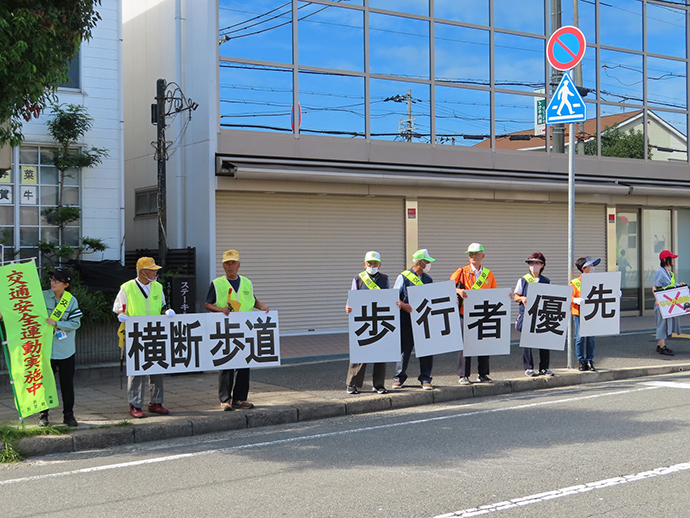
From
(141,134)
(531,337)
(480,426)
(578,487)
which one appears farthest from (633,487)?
(141,134)

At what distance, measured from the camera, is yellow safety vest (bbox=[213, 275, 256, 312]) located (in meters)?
9.53

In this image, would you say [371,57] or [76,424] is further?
[371,57]

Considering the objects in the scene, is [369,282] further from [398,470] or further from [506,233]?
[506,233]

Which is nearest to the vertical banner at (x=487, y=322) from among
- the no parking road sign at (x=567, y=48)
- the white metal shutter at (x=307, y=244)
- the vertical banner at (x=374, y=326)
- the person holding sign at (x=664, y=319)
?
the vertical banner at (x=374, y=326)

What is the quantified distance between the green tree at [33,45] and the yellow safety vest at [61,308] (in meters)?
1.84

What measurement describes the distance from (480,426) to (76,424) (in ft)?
14.2

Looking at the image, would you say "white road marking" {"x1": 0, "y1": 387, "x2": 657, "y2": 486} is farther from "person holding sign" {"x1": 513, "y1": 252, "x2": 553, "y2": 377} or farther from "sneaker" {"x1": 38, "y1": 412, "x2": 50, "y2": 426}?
"sneaker" {"x1": 38, "y1": 412, "x2": 50, "y2": 426}

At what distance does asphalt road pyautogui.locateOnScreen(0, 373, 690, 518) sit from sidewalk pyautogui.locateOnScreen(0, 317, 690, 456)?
26cm

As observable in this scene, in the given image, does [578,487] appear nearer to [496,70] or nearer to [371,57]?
[371,57]

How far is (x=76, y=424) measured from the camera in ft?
27.4

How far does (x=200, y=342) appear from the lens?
9.42 m

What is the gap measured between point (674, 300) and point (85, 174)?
11.0 metres

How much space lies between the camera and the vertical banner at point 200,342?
903 centimetres

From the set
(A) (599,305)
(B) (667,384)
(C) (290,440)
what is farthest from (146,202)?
(B) (667,384)
